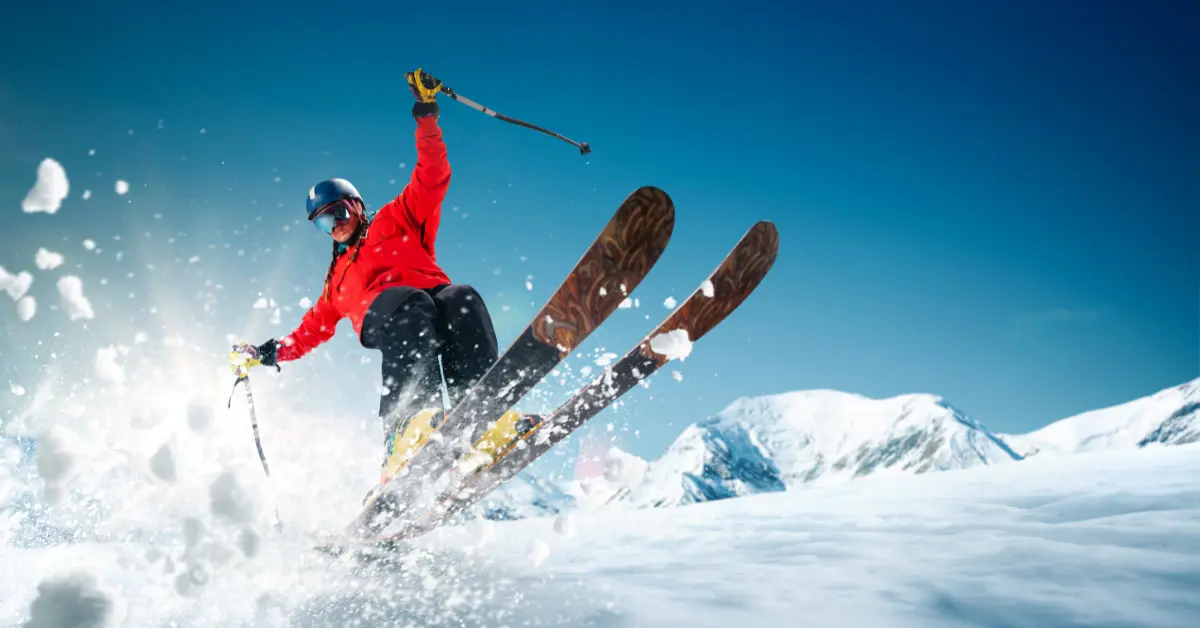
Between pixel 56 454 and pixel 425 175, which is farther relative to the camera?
pixel 425 175

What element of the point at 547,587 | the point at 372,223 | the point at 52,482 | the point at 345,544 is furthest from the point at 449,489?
the point at 52,482

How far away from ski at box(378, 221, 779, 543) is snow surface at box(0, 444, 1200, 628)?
10.6 inches

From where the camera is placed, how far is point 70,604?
6.89ft

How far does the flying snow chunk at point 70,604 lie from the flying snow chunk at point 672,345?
2646mm

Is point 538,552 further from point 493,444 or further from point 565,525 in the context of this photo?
point 493,444

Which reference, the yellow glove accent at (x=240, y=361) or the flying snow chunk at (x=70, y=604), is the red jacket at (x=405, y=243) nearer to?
the yellow glove accent at (x=240, y=361)

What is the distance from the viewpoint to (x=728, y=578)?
84.2 inches

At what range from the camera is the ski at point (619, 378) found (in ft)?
11.9

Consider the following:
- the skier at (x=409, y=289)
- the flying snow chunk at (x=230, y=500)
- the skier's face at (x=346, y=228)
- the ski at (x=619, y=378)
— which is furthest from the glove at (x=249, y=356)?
the ski at (x=619, y=378)

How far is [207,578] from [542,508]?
19929 centimetres

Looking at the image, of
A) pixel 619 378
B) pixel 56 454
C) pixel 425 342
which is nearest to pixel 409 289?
pixel 425 342

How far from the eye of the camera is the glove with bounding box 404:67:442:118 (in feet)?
12.4

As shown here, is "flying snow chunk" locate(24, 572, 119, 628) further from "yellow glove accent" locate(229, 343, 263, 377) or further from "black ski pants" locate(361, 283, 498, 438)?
"yellow glove accent" locate(229, 343, 263, 377)

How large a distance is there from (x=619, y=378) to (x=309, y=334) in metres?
2.56
